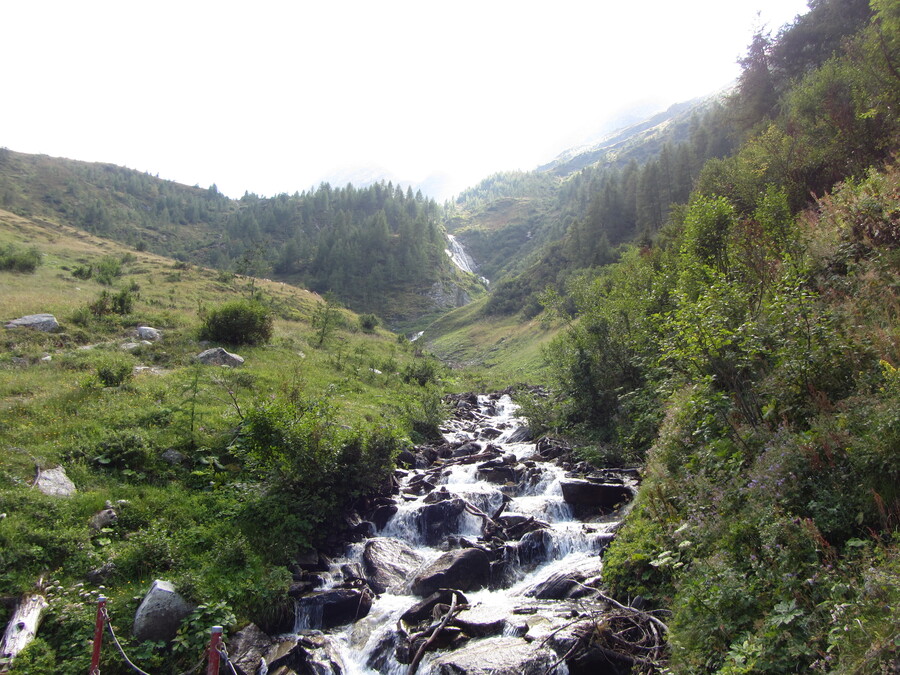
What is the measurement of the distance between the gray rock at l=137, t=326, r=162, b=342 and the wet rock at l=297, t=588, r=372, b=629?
19388mm

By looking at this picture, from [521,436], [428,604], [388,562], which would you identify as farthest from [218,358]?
[428,604]

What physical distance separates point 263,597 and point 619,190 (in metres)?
107

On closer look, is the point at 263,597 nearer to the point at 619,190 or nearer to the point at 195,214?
the point at 619,190

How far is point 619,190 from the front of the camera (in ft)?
333

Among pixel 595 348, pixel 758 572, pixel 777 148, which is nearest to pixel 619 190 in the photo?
pixel 777 148

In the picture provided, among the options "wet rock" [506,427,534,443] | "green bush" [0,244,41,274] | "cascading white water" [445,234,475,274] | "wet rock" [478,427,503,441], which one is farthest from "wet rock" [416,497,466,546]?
"cascading white water" [445,234,475,274]

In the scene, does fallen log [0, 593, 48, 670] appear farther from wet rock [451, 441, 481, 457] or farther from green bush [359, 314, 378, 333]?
green bush [359, 314, 378, 333]

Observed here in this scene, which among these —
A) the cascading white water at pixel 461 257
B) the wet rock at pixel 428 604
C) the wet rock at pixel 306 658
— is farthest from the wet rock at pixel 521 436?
Result: the cascading white water at pixel 461 257

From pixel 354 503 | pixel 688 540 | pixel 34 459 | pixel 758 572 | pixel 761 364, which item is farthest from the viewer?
pixel 354 503

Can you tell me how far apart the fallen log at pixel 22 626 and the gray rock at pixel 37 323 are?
1846 centimetres

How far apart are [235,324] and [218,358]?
14.1 feet

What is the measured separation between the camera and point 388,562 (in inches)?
516

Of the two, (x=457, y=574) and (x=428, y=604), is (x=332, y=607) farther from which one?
(x=457, y=574)

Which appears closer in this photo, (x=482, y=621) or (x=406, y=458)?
(x=482, y=621)
